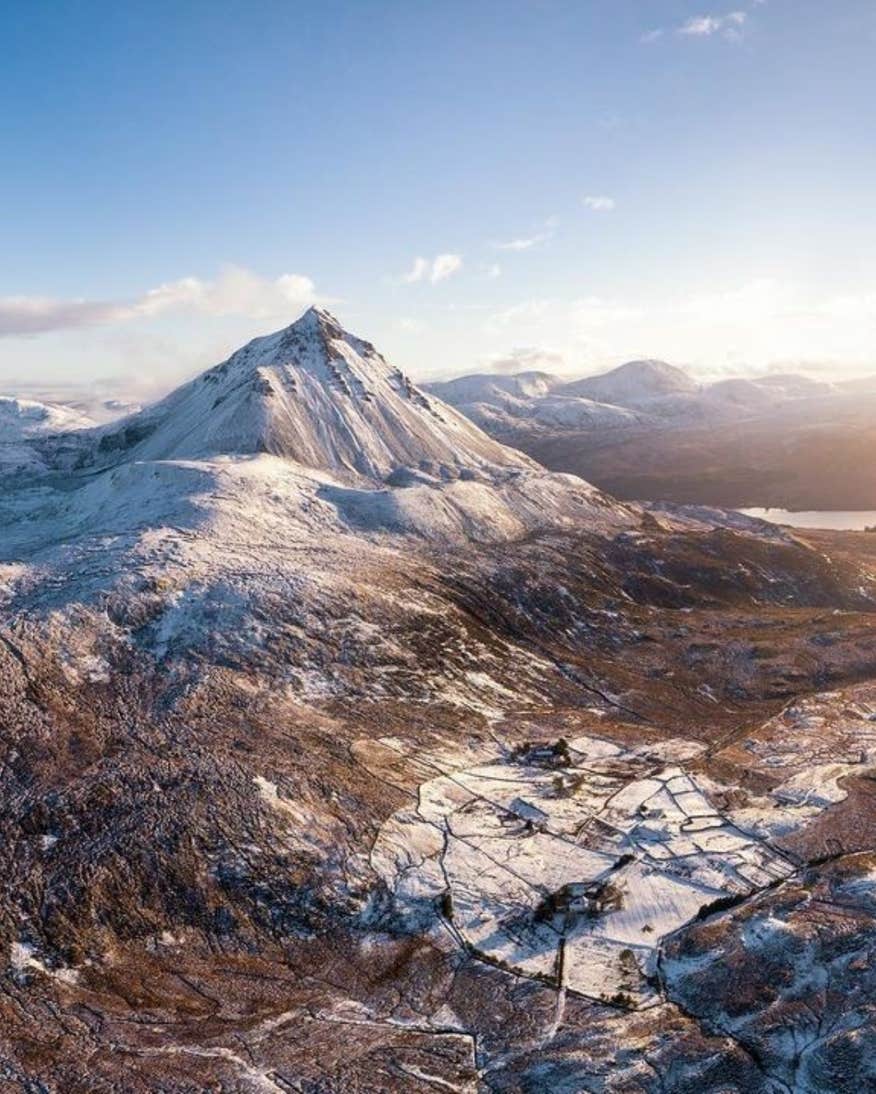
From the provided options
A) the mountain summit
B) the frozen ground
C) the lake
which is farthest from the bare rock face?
the lake

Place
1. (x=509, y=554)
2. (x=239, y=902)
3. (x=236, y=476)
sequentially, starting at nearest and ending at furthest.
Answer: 1. (x=239, y=902)
2. (x=509, y=554)
3. (x=236, y=476)

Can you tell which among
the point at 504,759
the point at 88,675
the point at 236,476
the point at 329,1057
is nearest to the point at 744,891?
the point at 504,759

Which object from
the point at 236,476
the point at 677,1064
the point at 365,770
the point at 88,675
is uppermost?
the point at 236,476

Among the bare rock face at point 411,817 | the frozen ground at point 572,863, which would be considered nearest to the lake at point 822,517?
the bare rock face at point 411,817

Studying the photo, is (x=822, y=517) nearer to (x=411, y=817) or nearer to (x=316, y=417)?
(x=316, y=417)

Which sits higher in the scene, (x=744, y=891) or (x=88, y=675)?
(x=88, y=675)

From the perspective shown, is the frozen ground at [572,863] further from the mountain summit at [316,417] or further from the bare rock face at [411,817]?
the mountain summit at [316,417]

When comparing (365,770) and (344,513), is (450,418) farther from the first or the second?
(365,770)
